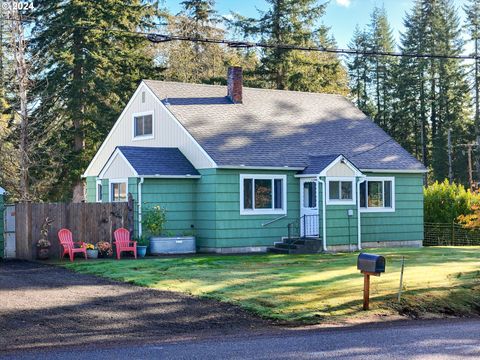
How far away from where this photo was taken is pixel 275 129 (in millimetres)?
28859

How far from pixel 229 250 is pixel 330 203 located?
12.6ft

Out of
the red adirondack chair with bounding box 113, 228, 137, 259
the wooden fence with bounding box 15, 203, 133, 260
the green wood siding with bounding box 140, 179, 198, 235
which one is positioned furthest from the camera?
the green wood siding with bounding box 140, 179, 198, 235

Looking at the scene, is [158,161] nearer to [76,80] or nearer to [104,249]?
[104,249]

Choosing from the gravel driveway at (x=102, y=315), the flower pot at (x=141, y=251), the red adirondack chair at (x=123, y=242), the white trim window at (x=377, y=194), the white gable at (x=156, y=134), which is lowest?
the gravel driveway at (x=102, y=315)

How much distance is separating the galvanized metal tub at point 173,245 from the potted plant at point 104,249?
4.79ft

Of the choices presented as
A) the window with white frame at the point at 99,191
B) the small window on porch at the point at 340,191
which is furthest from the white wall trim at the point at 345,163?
the window with white frame at the point at 99,191

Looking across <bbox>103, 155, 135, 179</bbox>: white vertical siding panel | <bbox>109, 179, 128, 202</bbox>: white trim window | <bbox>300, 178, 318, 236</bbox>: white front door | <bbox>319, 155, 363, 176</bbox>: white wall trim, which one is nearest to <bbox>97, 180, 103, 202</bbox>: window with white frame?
<bbox>103, 155, 135, 179</bbox>: white vertical siding panel

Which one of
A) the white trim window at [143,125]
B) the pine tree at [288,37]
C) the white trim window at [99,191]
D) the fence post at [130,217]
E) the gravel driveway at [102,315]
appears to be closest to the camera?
the gravel driveway at [102,315]

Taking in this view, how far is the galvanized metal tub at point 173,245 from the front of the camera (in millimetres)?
24656

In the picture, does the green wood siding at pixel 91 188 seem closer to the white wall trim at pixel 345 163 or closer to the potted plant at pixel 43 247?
the potted plant at pixel 43 247

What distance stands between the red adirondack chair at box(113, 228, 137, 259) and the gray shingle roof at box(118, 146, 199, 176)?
6.66ft

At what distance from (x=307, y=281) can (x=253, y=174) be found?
8956 millimetres

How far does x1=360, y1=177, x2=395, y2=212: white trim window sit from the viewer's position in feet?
92.9

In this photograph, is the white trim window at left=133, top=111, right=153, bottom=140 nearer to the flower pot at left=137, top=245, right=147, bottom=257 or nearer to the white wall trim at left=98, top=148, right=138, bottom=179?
the white wall trim at left=98, top=148, right=138, bottom=179
